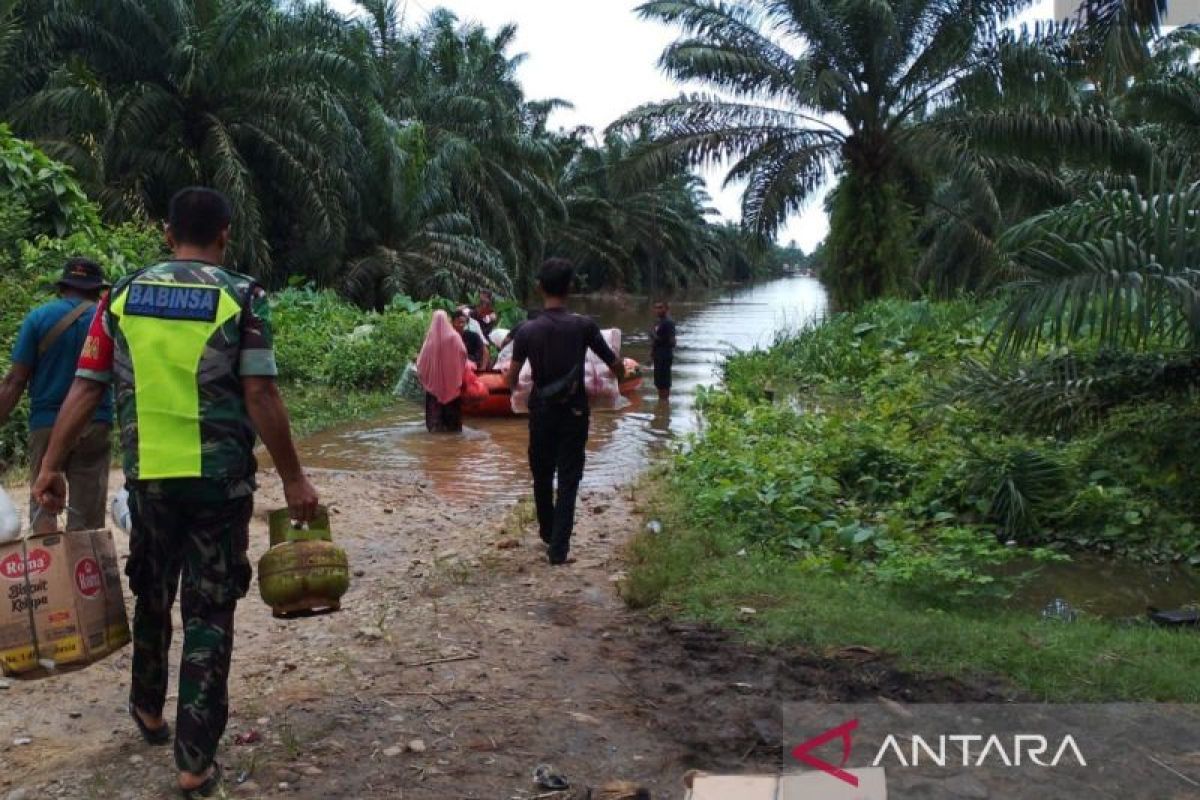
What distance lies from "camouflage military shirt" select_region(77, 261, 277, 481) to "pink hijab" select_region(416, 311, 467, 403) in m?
8.81

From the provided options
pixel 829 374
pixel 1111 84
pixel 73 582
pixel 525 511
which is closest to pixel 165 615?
pixel 73 582

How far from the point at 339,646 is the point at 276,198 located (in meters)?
21.9

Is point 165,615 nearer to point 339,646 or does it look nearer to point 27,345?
point 339,646

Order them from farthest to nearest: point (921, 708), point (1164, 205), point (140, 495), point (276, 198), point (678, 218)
Answer: point (678, 218), point (276, 198), point (1164, 205), point (921, 708), point (140, 495)

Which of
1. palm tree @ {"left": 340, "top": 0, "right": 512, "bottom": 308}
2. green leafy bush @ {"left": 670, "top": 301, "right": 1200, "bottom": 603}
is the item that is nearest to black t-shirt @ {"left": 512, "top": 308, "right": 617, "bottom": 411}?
green leafy bush @ {"left": 670, "top": 301, "right": 1200, "bottom": 603}

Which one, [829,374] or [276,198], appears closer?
[829,374]

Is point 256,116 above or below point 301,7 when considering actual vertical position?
below

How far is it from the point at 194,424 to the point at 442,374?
8.95 m

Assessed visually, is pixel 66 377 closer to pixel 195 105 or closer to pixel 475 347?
pixel 475 347

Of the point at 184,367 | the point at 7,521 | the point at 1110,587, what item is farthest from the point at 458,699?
the point at 1110,587

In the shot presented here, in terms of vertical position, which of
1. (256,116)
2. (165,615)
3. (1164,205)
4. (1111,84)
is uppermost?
(256,116)

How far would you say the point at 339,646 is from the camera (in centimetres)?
489

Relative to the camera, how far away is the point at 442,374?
12.3 meters

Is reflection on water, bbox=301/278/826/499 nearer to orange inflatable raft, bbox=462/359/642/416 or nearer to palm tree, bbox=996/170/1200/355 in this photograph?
orange inflatable raft, bbox=462/359/642/416
